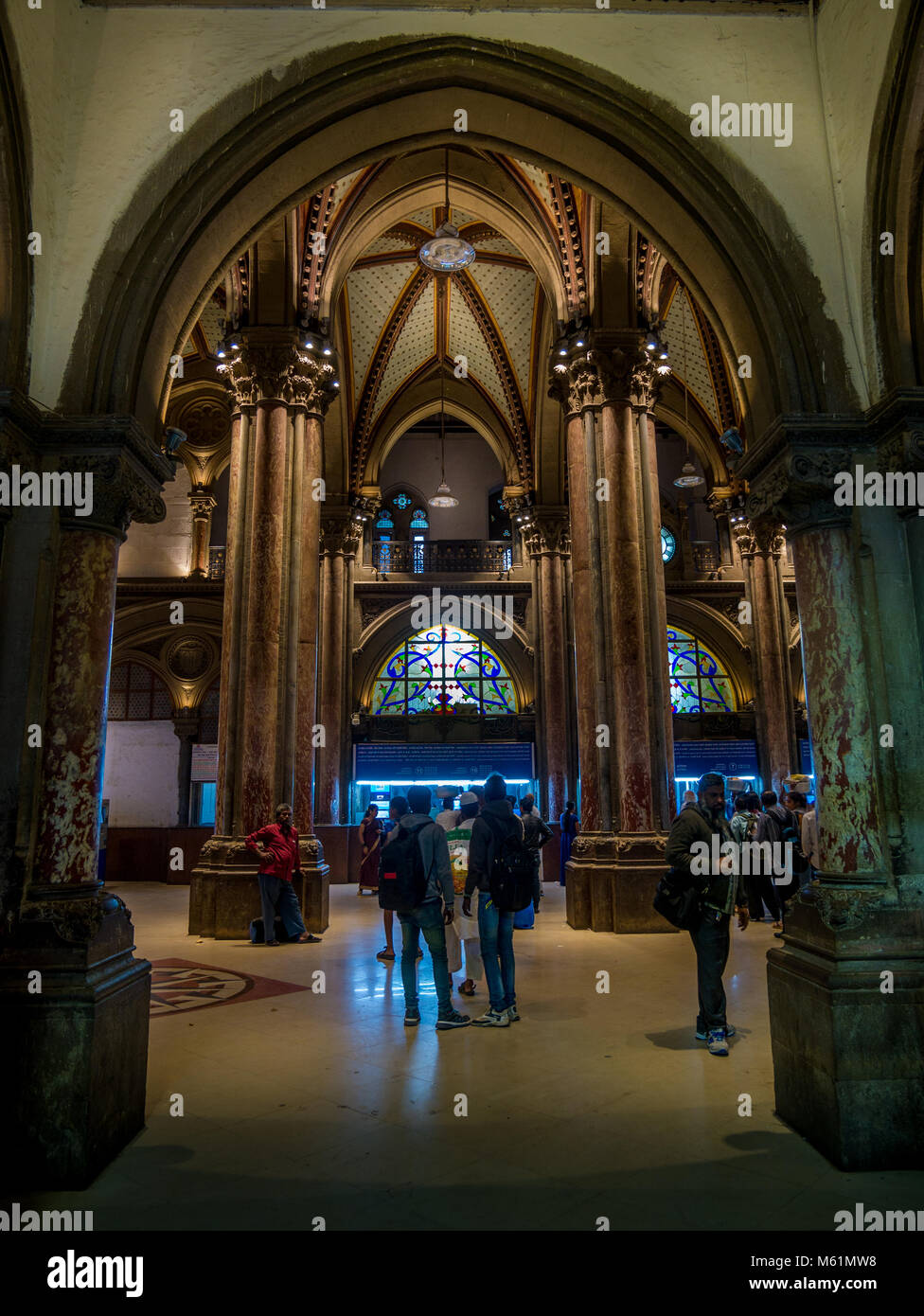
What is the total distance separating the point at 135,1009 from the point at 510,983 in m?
2.48

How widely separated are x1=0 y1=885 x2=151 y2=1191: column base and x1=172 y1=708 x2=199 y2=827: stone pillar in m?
16.0

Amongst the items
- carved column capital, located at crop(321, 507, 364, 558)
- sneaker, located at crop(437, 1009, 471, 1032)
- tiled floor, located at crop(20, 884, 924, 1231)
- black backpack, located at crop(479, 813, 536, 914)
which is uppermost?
carved column capital, located at crop(321, 507, 364, 558)

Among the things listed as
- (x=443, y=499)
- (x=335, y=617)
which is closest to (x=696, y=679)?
(x=443, y=499)

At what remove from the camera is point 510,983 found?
5.44 meters

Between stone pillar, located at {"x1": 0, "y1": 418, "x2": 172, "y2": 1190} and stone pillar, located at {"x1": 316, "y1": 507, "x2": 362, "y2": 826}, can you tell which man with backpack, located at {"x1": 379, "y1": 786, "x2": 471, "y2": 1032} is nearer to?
stone pillar, located at {"x1": 0, "y1": 418, "x2": 172, "y2": 1190}

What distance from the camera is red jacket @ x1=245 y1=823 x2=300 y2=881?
7918mm

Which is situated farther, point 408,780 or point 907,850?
point 408,780

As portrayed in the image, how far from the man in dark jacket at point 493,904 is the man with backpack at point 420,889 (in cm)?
17

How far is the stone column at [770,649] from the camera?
1752cm

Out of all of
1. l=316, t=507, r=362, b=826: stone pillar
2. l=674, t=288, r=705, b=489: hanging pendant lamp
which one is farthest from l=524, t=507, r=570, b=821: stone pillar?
l=316, t=507, r=362, b=826: stone pillar

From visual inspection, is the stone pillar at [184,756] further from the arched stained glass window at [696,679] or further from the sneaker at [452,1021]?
the sneaker at [452,1021]
